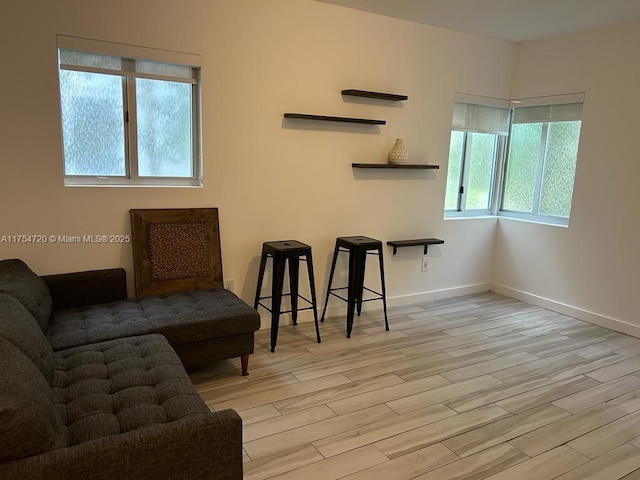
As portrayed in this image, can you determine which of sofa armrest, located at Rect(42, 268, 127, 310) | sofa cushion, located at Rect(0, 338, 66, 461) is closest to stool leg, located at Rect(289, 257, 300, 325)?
sofa armrest, located at Rect(42, 268, 127, 310)

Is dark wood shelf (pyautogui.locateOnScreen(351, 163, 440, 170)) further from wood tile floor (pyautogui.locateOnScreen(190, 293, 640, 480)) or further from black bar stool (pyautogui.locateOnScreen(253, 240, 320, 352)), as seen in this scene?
wood tile floor (pyautogui.locateOnScreen(190, 293, 640, 480))

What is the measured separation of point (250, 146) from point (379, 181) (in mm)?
1249

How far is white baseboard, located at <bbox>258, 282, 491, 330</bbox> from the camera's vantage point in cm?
372

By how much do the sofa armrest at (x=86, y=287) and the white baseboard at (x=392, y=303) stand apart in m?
1.11

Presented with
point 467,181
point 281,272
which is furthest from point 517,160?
point 281,272

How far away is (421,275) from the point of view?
178 inches

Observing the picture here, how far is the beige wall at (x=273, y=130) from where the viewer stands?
2.79 meters

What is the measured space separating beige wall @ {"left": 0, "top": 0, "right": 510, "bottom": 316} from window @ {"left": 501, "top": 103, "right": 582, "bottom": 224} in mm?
380

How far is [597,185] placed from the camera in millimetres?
4004

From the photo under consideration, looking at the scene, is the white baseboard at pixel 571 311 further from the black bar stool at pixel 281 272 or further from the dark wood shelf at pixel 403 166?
the black bar stool at pixel 281 272

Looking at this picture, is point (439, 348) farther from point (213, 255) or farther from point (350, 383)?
point (213, 255)

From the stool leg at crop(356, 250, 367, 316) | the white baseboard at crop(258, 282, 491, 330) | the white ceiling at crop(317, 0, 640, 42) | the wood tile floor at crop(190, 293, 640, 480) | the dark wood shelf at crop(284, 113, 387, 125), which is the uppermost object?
the white ceiling at crop(317, 0, 640, 42)

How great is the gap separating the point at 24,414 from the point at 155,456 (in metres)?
0.39

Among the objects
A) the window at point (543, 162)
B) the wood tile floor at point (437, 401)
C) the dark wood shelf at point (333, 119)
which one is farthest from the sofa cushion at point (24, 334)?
the window at point (543, 162)
